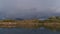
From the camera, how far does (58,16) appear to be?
330ft

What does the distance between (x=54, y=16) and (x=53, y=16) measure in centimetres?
194

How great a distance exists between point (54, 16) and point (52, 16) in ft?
5.75

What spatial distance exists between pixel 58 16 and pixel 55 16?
6.25 ft

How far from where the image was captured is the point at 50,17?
99.8 meters

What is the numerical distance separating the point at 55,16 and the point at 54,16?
591mm

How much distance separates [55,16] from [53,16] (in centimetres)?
221

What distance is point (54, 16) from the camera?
102m

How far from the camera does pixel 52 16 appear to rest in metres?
101

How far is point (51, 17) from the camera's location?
99.1m

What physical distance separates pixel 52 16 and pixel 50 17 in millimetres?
1663

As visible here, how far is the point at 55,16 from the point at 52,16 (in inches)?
86.8

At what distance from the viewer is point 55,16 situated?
334 ft
